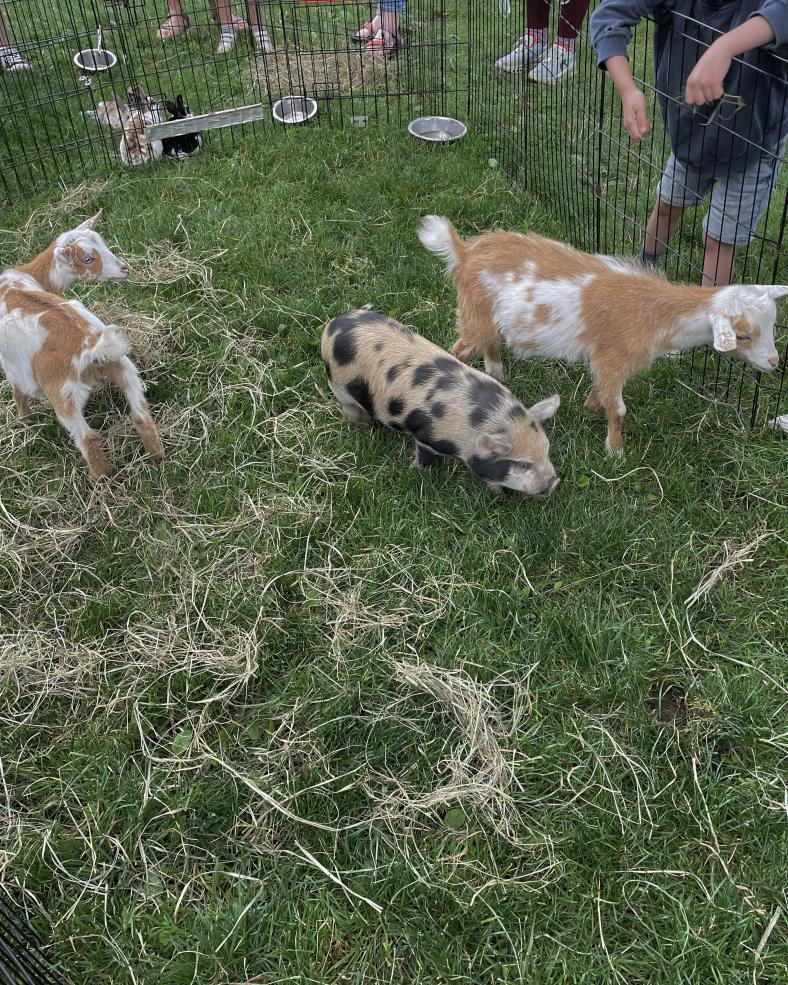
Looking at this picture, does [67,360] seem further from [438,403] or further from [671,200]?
[671,200]

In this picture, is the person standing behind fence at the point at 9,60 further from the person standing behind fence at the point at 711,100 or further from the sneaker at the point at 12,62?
the person standing behind fence at the point at 711,100

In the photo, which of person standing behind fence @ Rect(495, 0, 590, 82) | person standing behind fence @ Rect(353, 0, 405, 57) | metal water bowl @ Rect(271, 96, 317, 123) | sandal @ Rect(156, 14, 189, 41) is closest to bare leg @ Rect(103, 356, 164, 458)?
metal water bowl @ Rect(271, 96, 317, 123)

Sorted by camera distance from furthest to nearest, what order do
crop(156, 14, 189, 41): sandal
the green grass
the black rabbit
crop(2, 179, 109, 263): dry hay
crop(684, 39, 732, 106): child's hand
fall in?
crop(156, 14, 189, 41): sandal → the black rabbit → crop(2, 179, 109, 263): dry hay → crop(684, 39, 732, 106): child's hand → the green grass

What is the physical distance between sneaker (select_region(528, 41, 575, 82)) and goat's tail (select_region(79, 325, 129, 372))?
171 inches

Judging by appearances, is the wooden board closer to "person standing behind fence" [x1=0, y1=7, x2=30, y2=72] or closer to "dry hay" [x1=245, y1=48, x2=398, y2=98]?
"dry hay" [x1=245, y1=48, x2=398, y2=98]

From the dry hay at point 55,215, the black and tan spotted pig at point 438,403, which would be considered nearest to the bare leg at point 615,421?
the black and tan spotted pig at point 438,403

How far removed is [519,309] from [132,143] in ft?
15.2

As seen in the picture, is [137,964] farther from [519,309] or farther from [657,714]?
[519,309]

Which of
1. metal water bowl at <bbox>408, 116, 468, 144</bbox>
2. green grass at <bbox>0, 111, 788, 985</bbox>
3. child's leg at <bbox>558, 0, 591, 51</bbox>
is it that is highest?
child's leg at <bbox>558, 0, 591, 51</bbox>

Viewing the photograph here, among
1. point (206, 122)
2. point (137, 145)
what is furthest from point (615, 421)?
point (137, 145)

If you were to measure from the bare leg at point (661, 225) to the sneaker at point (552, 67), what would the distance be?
1858 mm

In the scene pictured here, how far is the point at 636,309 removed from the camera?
3906mm

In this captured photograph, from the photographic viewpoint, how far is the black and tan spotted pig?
12.2 ft

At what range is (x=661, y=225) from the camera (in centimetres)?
508
